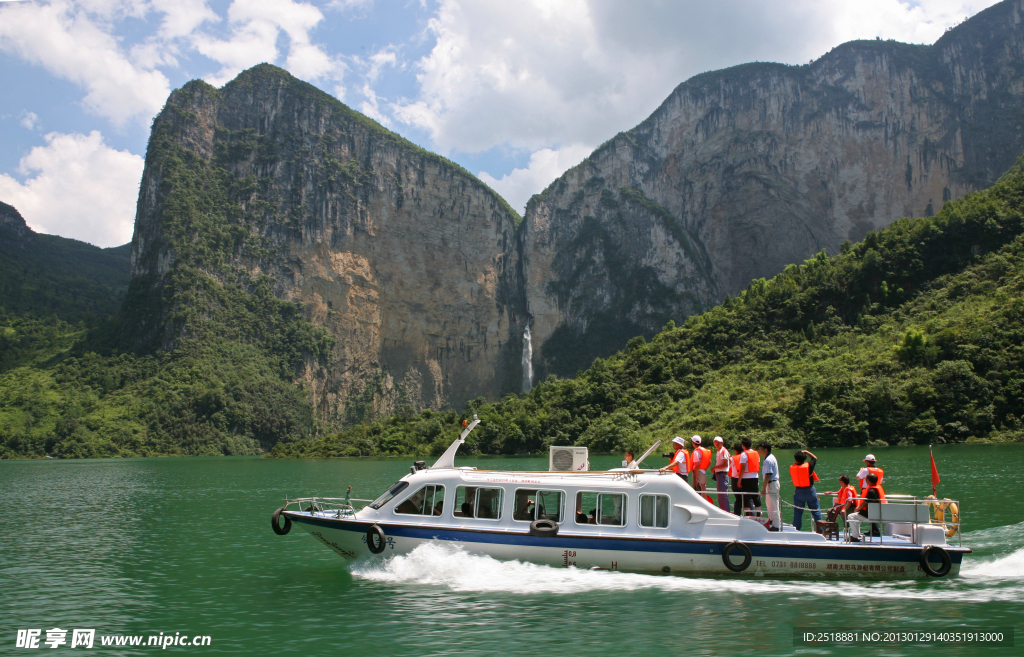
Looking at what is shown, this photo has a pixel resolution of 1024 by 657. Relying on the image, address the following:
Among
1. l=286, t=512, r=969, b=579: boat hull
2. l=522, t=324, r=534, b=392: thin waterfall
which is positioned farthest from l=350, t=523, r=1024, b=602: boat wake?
l=522, t=324, r=534, b=392: thin waterfall

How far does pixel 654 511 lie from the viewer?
15609mm

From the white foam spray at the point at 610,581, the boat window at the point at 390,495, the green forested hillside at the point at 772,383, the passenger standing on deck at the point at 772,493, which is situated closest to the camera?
the white foam spray at the point at 610,581

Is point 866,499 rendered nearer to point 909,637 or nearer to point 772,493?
point 772,493

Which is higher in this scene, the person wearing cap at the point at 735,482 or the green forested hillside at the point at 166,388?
the green forested hillside at the point at 166,388

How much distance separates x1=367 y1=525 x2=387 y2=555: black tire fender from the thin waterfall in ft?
491

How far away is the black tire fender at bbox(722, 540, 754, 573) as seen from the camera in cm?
1485

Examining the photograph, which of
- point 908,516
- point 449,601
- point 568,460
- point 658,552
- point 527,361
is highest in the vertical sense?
point 527,361

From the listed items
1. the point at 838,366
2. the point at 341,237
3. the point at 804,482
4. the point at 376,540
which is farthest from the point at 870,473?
the point at 341,237

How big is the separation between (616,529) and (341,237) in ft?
517

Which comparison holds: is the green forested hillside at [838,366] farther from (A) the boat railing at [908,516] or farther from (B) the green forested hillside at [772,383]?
A: (A) the boat railing at [908,516]

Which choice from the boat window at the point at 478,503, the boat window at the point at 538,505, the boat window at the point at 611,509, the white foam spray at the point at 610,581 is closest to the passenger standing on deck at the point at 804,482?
the white foam spray at the point at 610,581

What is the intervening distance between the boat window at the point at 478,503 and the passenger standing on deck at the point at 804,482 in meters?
6.54

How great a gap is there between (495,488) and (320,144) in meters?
172

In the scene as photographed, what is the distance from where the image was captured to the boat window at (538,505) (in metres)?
16.0
